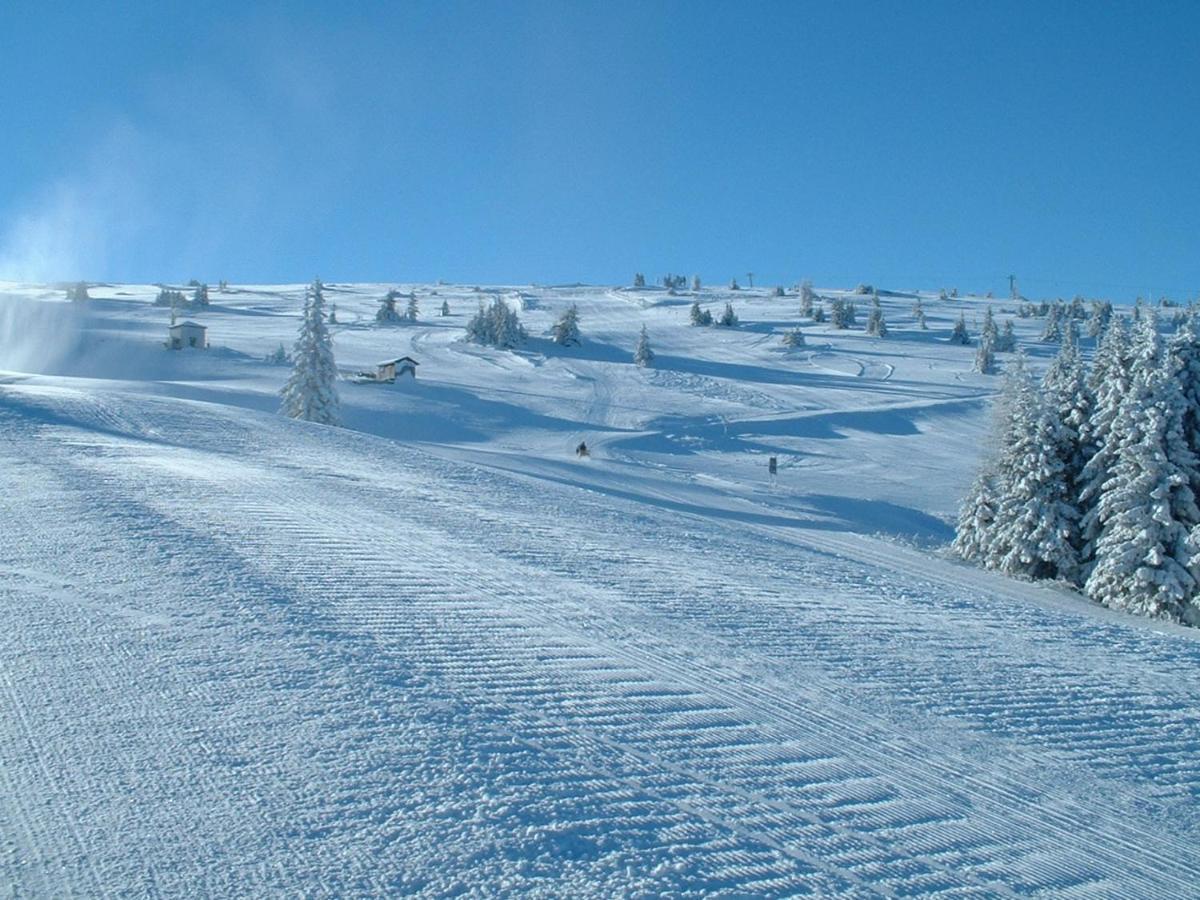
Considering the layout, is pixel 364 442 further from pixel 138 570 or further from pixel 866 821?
pixel 866 821

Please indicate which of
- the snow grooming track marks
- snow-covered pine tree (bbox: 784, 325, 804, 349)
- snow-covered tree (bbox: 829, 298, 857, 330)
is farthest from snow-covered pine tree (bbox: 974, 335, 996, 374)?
the snow grooming track marks

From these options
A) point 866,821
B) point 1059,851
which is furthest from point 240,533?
point 1059,851

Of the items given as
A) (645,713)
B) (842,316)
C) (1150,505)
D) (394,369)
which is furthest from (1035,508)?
(842,316)

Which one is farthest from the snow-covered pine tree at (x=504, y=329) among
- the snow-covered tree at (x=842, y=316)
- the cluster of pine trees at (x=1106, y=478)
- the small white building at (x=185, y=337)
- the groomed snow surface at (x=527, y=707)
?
Result: the groomed snow surface at (x=527, y=707)

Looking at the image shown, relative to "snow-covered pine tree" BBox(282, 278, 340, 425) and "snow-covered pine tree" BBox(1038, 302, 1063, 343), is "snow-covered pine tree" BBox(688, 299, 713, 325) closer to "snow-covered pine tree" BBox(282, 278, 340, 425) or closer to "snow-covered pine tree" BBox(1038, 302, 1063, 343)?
"snow-covered pine tree" BBox(1038, 302, 1063, 343)

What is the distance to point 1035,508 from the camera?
23.3 m

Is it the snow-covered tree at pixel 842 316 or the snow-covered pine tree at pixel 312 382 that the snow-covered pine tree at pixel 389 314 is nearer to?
the snow-covered tree at pixel 842 316

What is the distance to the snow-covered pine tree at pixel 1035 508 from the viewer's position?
2305 centimetres

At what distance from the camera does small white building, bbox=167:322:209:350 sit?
71.4m

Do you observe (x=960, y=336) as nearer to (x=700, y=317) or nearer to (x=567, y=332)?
(x=700, y=317)

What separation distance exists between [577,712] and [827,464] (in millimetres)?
42628

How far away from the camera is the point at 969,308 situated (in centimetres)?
14800

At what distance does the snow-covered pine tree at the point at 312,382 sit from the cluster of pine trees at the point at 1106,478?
2742 centimetres

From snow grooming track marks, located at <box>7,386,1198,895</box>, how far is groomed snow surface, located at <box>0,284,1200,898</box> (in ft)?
0.09
